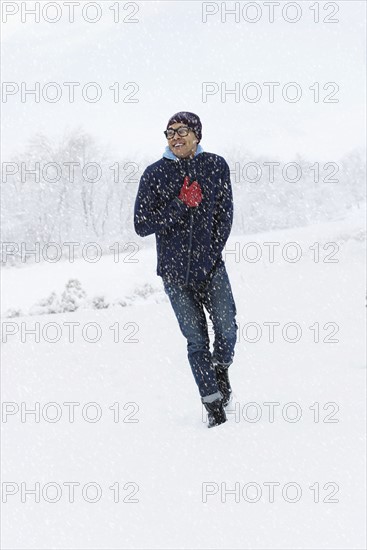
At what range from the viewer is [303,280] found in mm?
14234

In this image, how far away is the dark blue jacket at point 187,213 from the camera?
3.16m

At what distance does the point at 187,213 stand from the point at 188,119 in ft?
1.52

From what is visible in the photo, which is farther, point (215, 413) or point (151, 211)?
point (215, 413)

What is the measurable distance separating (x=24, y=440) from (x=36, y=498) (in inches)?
54.1

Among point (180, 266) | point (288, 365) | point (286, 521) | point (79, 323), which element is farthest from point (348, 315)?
point (286, 521)

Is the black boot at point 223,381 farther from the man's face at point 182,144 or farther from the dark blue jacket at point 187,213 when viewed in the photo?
the man's face at point 182,144

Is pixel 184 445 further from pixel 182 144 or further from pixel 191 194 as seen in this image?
pixel 182 144

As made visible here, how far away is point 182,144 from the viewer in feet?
10.2

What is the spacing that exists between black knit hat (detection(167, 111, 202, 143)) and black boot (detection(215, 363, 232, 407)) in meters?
1.37

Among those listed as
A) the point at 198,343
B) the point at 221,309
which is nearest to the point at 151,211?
the point at 221,309

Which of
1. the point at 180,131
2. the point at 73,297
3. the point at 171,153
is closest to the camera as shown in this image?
the point at 180,131

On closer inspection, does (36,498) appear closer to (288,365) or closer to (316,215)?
(288,365)

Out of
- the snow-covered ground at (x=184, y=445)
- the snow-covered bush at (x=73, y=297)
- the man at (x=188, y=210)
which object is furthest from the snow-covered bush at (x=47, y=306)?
the man at (x=188, y=210)

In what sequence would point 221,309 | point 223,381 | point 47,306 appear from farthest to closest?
point 47,306 → point 223,381 → point 221,309
